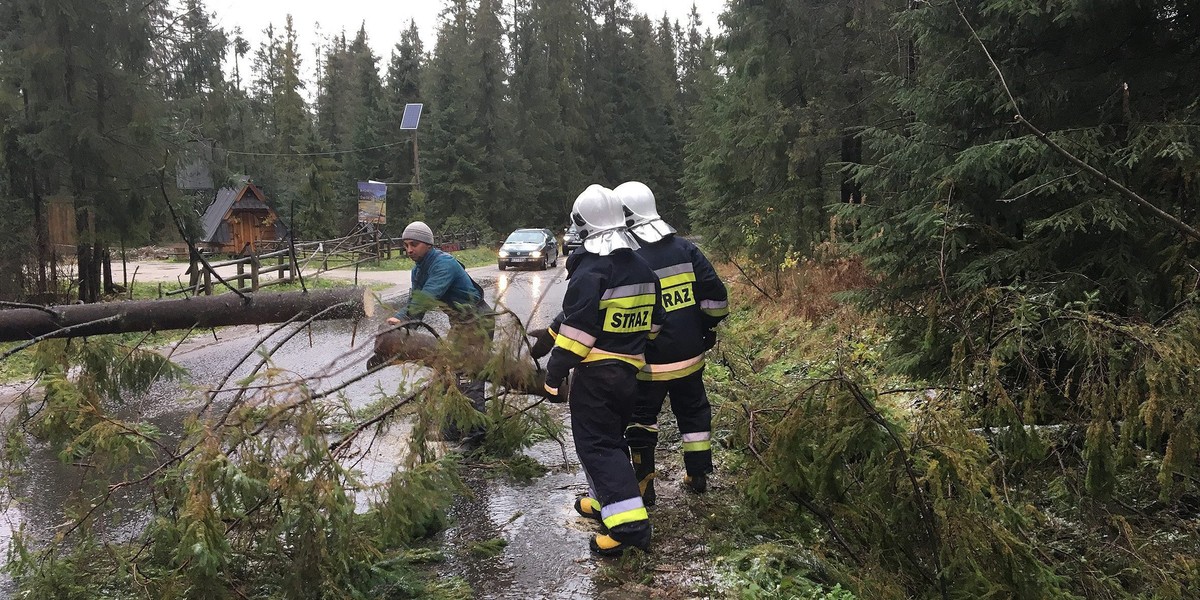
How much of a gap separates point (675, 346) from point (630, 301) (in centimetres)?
57

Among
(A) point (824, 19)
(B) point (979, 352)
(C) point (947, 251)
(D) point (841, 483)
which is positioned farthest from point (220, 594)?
(A) point (824, 19)

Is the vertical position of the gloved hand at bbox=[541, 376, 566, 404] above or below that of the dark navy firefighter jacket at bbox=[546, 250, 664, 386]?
below

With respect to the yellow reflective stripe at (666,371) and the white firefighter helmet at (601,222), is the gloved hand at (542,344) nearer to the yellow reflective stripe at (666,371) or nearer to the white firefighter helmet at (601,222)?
the yellow reflective stripe at (666,371)

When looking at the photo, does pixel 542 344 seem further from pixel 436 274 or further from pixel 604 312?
pixel 436 274

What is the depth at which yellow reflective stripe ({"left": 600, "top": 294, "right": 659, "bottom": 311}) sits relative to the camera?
→ 4.08m

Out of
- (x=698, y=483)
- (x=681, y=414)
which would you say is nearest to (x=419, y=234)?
(x=681, y=414)

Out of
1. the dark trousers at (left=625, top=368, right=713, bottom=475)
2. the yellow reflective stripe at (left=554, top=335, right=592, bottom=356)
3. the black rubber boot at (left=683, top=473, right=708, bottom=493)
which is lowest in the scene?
the black rubber boot at (left=683, top=473, right=708, bottom=493)

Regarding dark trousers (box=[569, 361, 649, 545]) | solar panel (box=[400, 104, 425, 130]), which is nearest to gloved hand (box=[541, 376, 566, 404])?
dark trousers (box=[569, 361, 649, 545])

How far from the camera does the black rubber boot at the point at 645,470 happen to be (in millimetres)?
4633

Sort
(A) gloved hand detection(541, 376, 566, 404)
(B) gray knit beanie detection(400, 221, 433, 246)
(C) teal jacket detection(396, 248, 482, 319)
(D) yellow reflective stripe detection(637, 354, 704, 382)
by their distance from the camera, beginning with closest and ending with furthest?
1. (A) gloved hand detection(541, 376, 566, 404)
2. (D) yellow reflective stripe detection(637, 354, 704, 382)
3. (C) teal jacket detection(396, 248, 482, 319)
4. (B) gray knit beanie detection(400, 221, 433, 246)

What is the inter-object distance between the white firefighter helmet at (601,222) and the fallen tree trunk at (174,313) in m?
1.86

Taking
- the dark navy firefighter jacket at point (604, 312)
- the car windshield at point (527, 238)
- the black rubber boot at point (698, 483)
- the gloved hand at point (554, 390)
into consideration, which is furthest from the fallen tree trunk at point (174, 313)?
the car windshield at point (527, 238)

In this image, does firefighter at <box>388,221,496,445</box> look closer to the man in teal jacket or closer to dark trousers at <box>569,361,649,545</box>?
the man in teal jacket

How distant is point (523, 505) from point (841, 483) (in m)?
1.95
